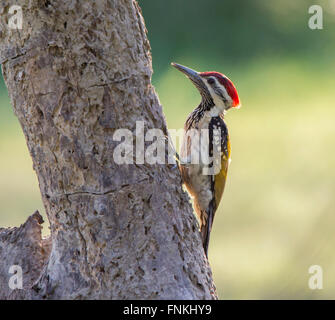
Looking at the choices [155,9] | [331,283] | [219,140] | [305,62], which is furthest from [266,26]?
[219,140]

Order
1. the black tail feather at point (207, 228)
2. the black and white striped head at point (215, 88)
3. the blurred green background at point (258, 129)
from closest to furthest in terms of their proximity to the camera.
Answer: the black tail feather at point (207, 228) < the black and white striped head at point (215, 88) < the blurred green background at point (258, 129)

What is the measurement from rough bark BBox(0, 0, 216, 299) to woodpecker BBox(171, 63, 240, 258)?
917 mm

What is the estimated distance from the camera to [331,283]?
832cm

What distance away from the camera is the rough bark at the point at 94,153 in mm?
3059

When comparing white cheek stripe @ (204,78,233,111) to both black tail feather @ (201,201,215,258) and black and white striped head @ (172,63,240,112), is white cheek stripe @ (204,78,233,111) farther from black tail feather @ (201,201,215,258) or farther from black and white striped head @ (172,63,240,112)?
black tail feather @ (201,201,215,258)

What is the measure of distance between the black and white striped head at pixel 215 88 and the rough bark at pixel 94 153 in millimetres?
1157

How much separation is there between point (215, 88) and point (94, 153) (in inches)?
57.7

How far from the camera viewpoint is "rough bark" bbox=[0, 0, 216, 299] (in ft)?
10.0

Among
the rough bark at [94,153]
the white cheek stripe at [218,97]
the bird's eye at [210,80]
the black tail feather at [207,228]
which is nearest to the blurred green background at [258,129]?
the black tail feather at [207,228]

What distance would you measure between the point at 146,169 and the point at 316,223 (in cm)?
563

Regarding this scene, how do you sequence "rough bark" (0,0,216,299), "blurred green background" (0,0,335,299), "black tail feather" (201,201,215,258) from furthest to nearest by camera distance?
"blurred green background" (0,0,335,299), "black tail feather" (201,201,215,258), "rough bark" (0,0,216,299)

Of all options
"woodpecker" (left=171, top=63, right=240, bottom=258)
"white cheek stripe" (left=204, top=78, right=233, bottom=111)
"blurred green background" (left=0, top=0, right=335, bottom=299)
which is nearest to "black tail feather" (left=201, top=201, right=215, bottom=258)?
"woodpecker" (left=171, top=63, right=240, bottom=258)

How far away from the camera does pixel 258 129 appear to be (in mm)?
10828

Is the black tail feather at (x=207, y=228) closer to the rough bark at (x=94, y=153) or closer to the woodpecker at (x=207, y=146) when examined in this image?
the woodpecker at (x=207, y=146)
